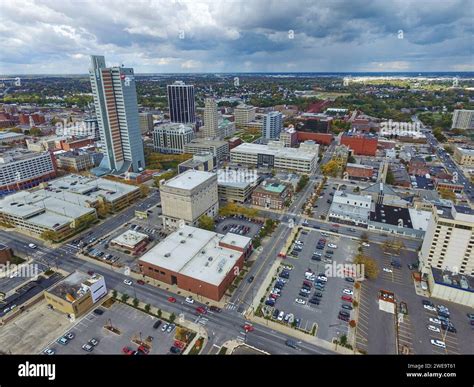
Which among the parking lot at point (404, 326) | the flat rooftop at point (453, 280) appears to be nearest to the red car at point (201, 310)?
the parking lot at point (404, 326)

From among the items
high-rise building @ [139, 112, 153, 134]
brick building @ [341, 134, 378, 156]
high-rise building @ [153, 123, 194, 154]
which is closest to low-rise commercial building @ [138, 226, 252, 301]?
high-rise building @ [153, 123, 194, 154]

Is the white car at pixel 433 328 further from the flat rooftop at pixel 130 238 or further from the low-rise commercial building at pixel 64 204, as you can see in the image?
the low-rise commercial building at pixel 64 204

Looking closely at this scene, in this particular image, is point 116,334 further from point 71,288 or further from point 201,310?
point 201,310

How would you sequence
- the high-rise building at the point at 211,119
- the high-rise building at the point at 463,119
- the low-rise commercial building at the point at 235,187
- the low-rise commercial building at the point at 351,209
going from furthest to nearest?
the high-rise building at the point at 463,119 < the high-rise building at the point at 211,119 < the low-rise commercial building at the point at 235,187 < the low-rise commercial building at the point at 351,209

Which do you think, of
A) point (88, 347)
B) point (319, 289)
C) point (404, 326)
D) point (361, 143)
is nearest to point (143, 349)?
point (88, 347)

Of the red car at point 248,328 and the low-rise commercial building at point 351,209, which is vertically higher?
the low-rise commercial building at point 351,209

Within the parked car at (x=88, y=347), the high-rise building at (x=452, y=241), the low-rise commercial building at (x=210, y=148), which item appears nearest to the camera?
the parked car at (x=88, y=347)
